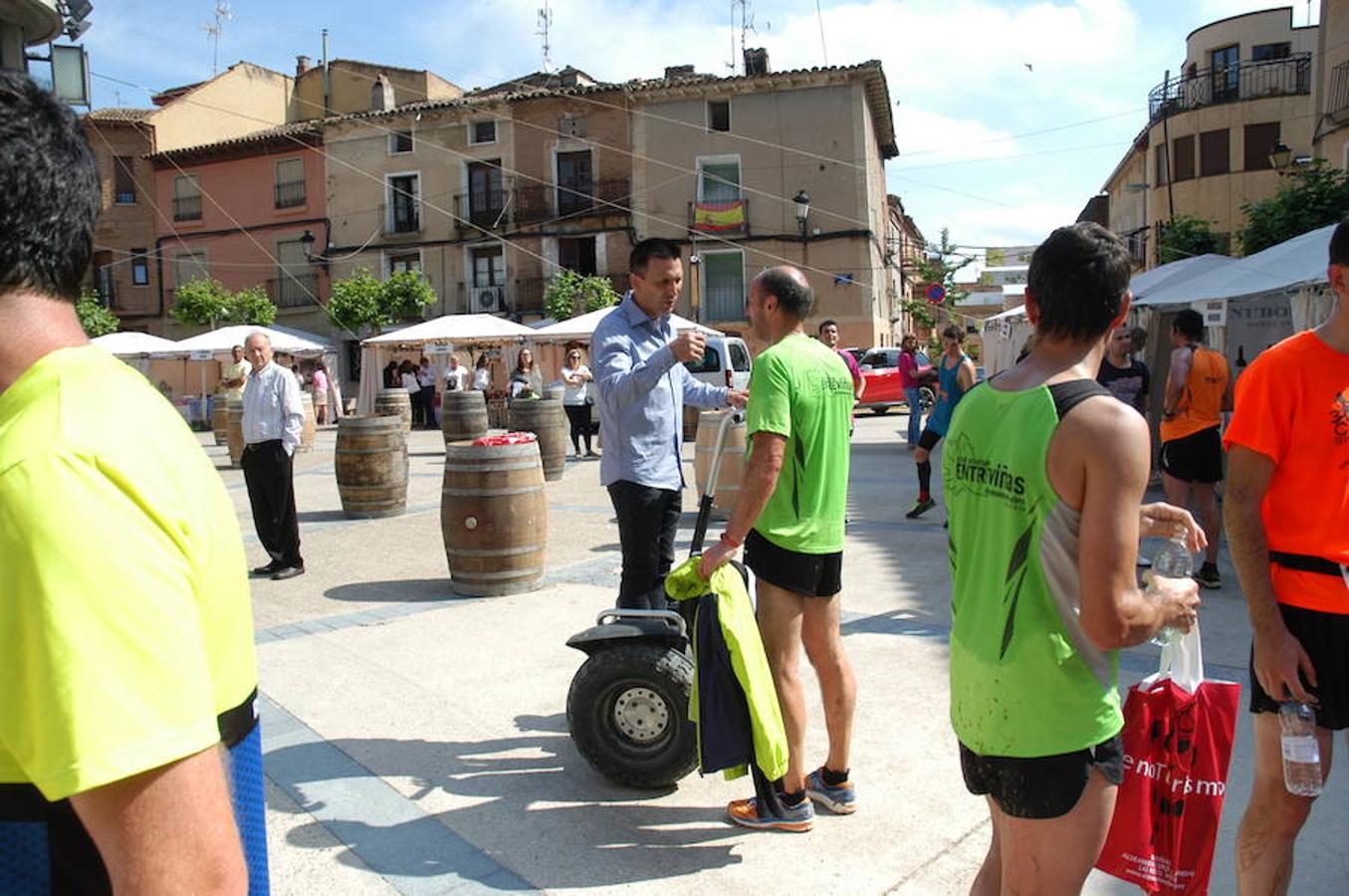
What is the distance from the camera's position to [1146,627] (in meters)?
1.92

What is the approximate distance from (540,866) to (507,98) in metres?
32.5

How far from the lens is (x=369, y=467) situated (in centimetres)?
1023

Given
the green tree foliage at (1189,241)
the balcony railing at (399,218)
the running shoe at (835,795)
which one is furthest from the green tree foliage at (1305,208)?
the balcony railing at (399,218)

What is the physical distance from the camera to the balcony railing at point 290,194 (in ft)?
118

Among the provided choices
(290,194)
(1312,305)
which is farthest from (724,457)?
(290,194)

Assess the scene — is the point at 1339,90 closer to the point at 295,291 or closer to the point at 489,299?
the point at 489,299

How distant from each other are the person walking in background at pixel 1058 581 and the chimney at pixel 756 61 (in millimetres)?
32116

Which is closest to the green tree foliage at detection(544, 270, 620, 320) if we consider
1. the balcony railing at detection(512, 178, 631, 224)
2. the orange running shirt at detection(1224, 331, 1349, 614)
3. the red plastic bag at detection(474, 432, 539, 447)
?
the balcony railing at detection(512, 178, 631, 224)

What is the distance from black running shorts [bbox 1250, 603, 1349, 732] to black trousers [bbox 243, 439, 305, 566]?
22.1 feet

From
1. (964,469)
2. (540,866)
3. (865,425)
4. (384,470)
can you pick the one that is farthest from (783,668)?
(865,425)

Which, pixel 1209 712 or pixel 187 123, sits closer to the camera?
pixel 1209 712

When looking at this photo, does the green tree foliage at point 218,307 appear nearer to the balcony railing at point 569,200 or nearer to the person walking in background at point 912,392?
the balcony railing at point 569,200

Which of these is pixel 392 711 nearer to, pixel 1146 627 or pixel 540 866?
pixel 540 866

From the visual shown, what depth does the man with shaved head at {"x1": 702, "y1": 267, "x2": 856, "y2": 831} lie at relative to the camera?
10.8 ft
